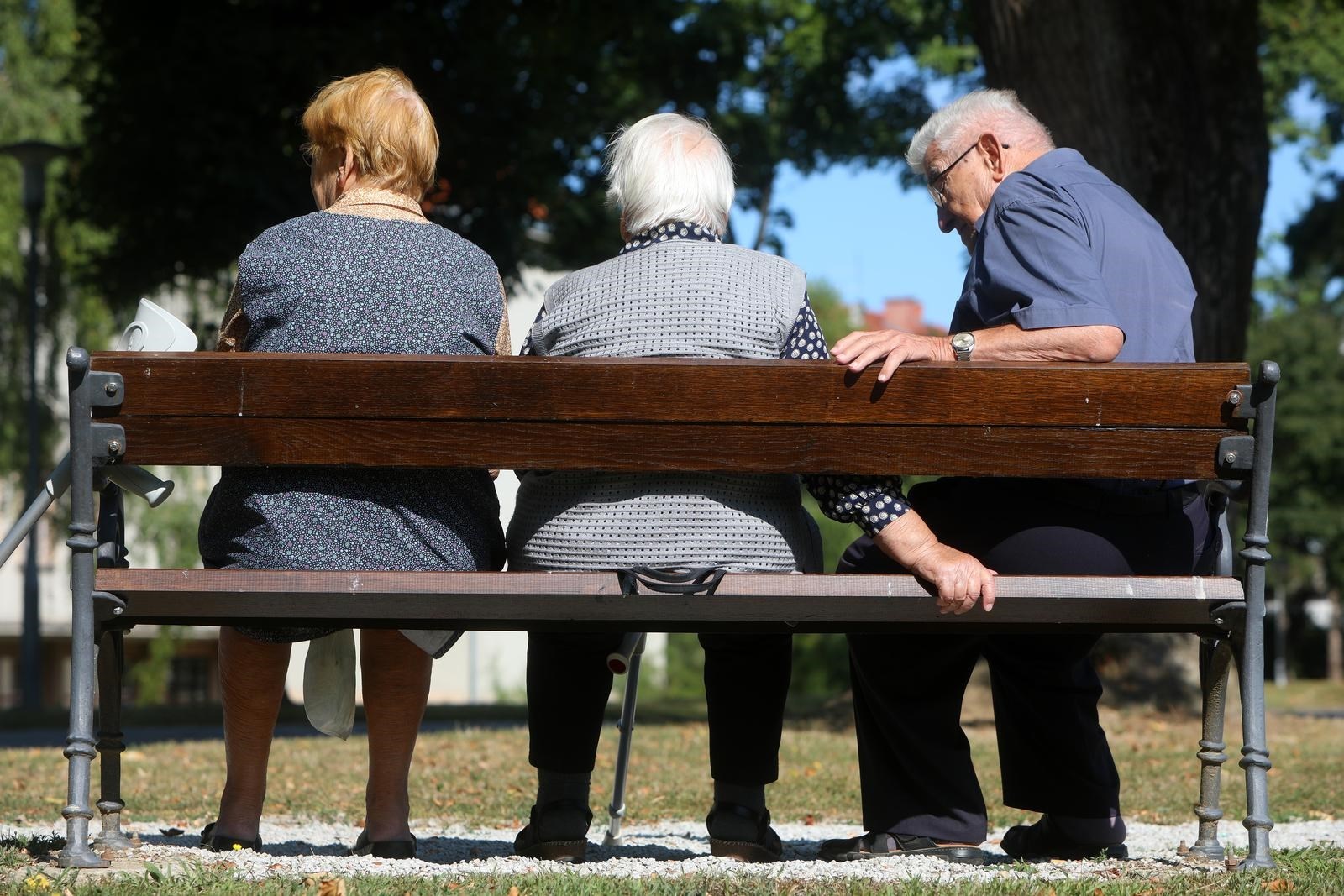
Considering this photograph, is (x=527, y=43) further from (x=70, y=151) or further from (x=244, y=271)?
(x=244, y=271)

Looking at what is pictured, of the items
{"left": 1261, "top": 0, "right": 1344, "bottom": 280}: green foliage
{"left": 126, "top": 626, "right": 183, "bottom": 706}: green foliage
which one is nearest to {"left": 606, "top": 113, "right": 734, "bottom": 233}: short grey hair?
{"left": 1261, "top": 0, "right": 1344, "bottom": 280}: green foliage

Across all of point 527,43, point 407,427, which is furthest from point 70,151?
point 407,427

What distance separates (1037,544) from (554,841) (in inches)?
51.6

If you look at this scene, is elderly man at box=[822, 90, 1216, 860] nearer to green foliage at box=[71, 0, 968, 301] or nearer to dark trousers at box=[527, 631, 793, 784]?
dark trousers at box=[527, 631, 793, 784]

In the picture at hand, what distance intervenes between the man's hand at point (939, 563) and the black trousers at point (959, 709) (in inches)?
12.4

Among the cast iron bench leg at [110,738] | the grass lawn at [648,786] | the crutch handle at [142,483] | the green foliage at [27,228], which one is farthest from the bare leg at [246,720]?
the green foliage at [27,228]

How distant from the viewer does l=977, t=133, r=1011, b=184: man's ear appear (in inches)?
168

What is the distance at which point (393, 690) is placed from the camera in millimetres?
3932

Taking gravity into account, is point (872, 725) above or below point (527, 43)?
below

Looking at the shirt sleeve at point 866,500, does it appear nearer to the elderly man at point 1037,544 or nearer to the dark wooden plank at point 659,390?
the dark wooden plank at point 659,390

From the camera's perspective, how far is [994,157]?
427 cm

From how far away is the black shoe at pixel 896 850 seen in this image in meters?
3.91

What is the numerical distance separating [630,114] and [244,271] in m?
13.3

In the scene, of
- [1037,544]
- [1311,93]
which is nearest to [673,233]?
[1037,544]
